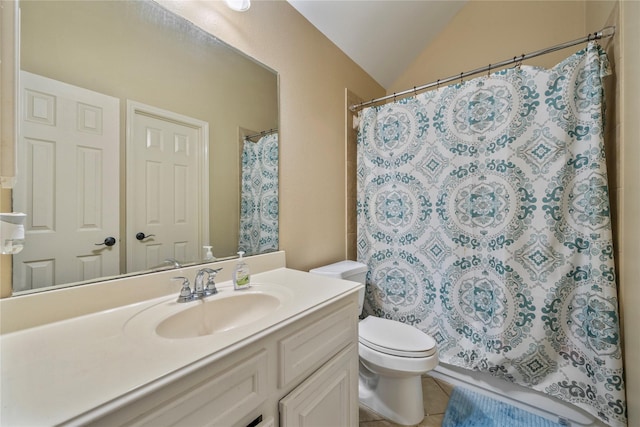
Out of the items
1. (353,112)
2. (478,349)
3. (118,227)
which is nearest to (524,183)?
(478,349)

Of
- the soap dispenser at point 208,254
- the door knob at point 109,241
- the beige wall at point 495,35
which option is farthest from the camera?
the beige wall at point 495,35

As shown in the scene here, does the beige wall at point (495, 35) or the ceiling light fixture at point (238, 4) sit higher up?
the beige wall at point (495, 35)

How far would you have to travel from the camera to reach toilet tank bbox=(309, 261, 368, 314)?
151cm

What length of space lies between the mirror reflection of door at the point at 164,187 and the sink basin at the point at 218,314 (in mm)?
241

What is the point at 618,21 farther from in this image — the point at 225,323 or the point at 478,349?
the point at 225,323

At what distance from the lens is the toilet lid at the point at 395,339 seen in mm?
1245

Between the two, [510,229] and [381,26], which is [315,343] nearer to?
[510,229]

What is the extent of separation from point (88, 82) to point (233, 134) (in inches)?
20.5

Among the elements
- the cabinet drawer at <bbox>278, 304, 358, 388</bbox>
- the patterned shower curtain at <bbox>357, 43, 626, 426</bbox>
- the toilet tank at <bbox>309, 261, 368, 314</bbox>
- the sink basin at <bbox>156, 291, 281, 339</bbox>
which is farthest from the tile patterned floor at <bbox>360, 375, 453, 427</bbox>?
the sink basin at <bbox>156, 291, 281, 339</bbox>

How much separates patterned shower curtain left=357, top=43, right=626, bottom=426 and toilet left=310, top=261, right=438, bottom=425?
367 millimetres

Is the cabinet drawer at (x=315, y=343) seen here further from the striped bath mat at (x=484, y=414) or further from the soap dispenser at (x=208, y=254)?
the striped bath mat at (x=484, y=414)

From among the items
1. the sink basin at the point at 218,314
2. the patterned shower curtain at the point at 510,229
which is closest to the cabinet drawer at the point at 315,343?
the sink basin at the point at 218,314

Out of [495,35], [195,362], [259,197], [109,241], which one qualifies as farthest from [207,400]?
[495,35]

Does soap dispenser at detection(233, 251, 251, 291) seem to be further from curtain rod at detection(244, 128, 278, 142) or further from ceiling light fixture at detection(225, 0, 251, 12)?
ceiling light fixture at detection(225, 0, 251, 12)
